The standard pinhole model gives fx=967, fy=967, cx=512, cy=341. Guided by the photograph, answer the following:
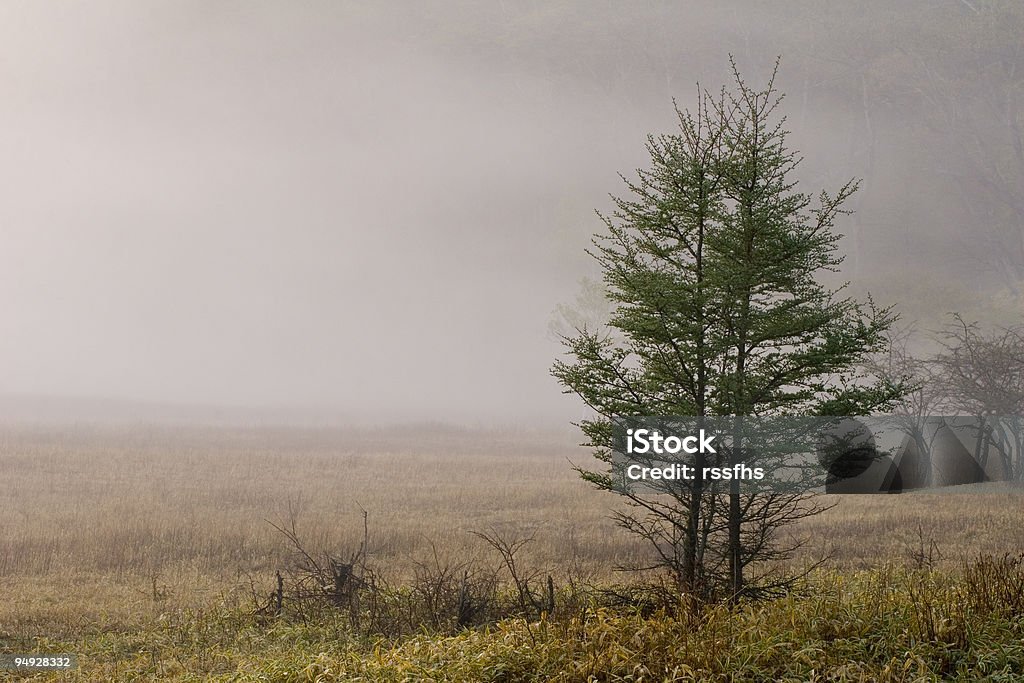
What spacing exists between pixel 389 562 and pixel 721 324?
972 centimetres

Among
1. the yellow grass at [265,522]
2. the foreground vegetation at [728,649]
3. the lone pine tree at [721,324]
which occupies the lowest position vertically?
the yellow grass at [265,522]

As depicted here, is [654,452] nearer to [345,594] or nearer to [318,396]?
[345,594]

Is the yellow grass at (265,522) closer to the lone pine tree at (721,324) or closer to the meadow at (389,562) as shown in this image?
the meadow at (389,562)

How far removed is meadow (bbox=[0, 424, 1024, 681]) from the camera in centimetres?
871

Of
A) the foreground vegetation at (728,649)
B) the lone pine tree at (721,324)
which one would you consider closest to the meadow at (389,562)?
the foreground vegetation at (728,649)

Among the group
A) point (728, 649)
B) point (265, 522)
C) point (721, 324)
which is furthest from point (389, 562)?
point (728, 649)

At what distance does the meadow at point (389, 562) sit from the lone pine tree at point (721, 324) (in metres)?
1.64

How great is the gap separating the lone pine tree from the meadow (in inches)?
64.4

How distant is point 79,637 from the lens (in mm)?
13266

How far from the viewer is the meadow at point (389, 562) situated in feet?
28.6

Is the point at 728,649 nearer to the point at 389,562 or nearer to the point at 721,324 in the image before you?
the point at 721,324

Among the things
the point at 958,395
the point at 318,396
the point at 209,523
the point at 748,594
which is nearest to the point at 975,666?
the point at 748,594

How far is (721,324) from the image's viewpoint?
13.0 meters

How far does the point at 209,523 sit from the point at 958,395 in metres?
24.7
